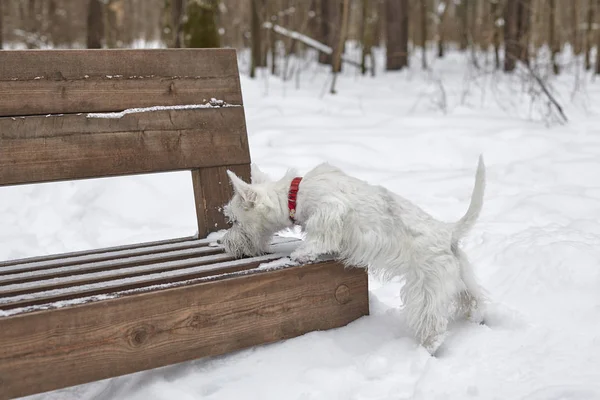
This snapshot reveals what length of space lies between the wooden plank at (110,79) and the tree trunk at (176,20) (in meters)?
6.62

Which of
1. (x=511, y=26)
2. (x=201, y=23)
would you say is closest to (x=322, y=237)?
(x=201, y=23)

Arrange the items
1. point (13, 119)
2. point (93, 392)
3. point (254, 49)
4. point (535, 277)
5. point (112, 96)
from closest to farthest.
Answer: point (93, 392)
point (13, 119)
point (112, 96)
point (535, 277)
point (254, 49)

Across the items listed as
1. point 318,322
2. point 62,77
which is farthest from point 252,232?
point 62,77

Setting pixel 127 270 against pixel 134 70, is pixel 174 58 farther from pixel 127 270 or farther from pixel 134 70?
pixel 127 270

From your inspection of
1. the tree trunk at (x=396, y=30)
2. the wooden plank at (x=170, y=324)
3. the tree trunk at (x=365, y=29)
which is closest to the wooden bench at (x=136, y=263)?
the wooden plank at (x=170, y=324)

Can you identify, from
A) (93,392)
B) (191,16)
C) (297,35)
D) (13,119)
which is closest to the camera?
(93,392)

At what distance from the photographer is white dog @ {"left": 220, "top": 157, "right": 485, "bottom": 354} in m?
3.29

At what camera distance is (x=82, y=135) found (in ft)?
11.8

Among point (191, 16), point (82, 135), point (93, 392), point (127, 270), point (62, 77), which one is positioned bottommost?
point (93, 392)

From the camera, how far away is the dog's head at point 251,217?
11.4ft

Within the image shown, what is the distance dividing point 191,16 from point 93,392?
6857 millimetres

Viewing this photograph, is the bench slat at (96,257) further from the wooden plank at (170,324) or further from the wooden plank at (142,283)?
the wooden plank at (170,324)

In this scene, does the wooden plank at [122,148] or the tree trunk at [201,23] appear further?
the tree trunk at [201,23]

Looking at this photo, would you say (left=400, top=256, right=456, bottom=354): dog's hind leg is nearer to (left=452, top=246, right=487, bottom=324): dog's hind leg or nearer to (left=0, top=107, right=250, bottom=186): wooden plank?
(left=452, top=246, right=487, bottom=324): dog's hind leg
